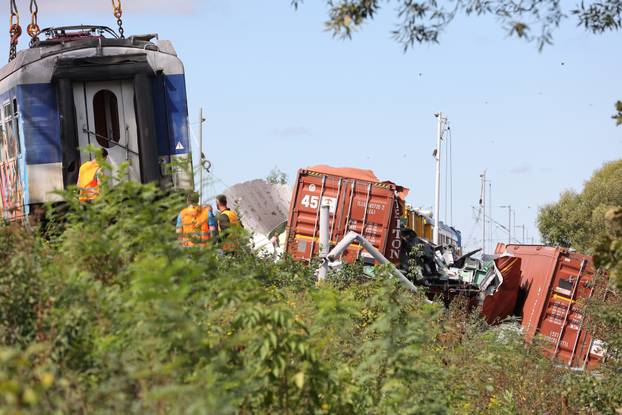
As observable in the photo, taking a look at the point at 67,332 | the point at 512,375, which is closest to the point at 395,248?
the point at 512,375

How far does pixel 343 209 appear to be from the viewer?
22.5 metres

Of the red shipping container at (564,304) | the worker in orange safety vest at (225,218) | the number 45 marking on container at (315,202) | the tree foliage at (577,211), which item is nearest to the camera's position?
the worker in orange safety vest at (225,218)

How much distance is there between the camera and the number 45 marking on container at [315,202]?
22.5 m

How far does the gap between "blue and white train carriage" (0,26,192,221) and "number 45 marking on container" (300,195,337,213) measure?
5.97 metres

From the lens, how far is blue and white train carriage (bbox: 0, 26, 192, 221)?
16203 mm

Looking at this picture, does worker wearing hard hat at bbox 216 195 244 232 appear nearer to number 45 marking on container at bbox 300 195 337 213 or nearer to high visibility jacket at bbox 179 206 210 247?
high visibility jacket at bbox 179 206 210 247

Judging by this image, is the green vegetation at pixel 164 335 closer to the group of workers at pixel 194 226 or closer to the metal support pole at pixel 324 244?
the group of workers at pixel 194 226

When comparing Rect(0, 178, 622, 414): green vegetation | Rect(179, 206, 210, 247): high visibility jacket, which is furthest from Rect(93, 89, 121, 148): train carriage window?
Rect(179, 206, 210, 247): high visibility jacket

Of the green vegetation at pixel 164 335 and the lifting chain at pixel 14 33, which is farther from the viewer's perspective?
the lifting chain at pixel 14 33

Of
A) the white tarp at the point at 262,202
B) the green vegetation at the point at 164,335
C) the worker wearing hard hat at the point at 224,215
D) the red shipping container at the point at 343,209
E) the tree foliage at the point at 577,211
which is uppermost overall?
the green vegetation at the point at 164,335

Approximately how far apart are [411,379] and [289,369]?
1.23 m

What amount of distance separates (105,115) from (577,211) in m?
65.9

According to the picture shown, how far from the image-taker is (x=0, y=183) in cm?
1841

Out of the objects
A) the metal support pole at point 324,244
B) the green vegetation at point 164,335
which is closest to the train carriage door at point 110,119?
the metal support pole at point 324,244
